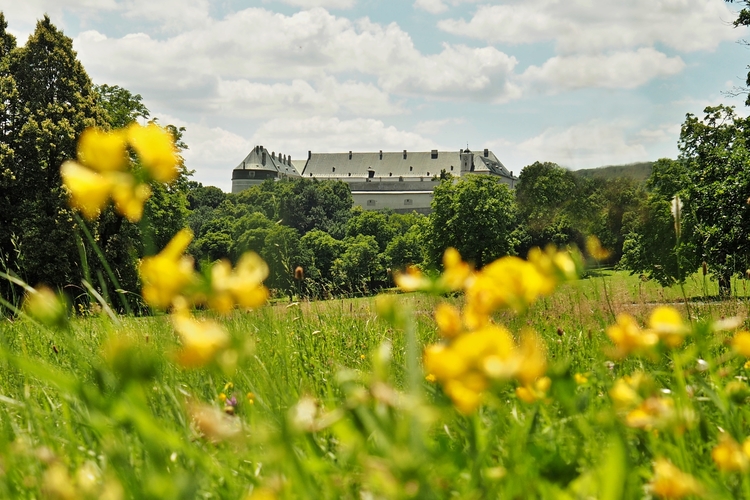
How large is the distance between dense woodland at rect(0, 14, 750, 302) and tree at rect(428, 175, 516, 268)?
0.22ft

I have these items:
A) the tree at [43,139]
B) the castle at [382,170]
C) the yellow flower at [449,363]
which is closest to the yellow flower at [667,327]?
the yellow flower at [449,363]

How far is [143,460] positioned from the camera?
143cm

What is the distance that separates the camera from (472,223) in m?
45.5

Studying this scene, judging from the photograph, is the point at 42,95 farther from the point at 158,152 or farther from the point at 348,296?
the point at 158,152

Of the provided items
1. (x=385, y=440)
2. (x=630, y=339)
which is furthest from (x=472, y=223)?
(x=385, y=440)

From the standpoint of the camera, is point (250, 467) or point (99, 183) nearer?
point (99, 183)

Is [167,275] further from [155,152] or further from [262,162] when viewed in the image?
[262,162]

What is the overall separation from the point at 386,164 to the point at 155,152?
134 metres

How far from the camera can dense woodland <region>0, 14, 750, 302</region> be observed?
8.56m

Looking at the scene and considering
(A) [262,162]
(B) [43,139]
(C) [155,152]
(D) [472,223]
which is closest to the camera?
(C) [155,152]

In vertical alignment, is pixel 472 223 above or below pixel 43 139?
below

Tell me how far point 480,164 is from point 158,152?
418 feet

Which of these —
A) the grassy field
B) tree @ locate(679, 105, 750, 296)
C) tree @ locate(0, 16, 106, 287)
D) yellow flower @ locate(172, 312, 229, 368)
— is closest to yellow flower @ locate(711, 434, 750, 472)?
the grassy field

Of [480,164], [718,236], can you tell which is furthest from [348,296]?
[480,164]
